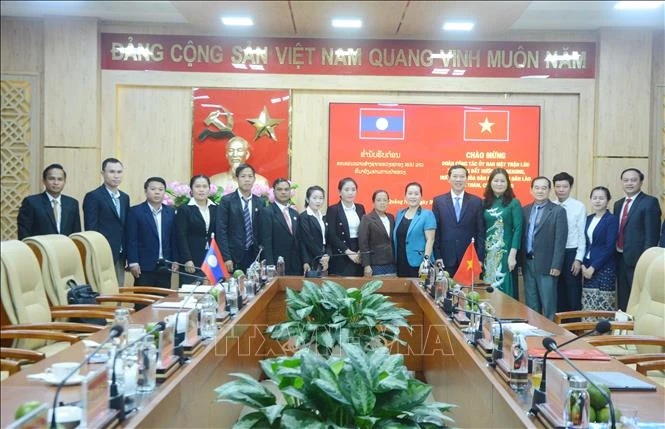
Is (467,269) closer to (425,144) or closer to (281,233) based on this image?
(281,233)

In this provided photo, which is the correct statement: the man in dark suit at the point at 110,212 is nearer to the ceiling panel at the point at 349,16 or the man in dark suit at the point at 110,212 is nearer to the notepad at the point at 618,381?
the ceiling panel at the point at 349,16

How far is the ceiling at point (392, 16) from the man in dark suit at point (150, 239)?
129 centimetres

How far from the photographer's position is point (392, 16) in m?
5.32

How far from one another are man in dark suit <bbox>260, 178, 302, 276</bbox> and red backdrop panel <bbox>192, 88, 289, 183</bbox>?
43.6 inches

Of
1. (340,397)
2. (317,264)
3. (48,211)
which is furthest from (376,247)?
(48,211)

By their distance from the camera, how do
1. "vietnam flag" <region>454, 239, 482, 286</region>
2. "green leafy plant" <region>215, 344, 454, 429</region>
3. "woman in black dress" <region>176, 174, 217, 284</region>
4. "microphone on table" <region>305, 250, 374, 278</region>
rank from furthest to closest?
"woman in black dress" <region>176, 174, 217, 284</region> → "microphone on table" <region>305, 250, 374, 278</region> → "vietnam flag" <region>454, 239, 482, 286</region> → "green leafy plant" <region>215, 344, 454, 429</region>

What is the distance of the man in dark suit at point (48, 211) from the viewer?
3.83 ft

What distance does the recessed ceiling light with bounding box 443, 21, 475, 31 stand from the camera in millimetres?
5559

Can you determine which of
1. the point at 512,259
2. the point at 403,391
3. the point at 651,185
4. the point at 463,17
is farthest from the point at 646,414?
the point at 651,185

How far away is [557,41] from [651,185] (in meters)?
1.48

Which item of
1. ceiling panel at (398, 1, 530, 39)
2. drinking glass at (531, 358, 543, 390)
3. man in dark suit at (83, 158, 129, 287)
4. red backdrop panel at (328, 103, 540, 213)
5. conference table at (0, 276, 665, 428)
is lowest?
conference table at (0, 276, 665, 428)

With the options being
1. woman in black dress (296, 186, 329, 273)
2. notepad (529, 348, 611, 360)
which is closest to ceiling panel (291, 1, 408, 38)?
woman in black dress (296, 186, 329, 273)

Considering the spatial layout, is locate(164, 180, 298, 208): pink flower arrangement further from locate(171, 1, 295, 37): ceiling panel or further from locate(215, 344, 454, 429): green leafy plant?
locate(215, 344, 454, 429): green leafy plant

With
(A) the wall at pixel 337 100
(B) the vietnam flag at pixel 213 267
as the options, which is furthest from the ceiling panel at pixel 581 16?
(B) the vietnam flag at pixel 213 267
